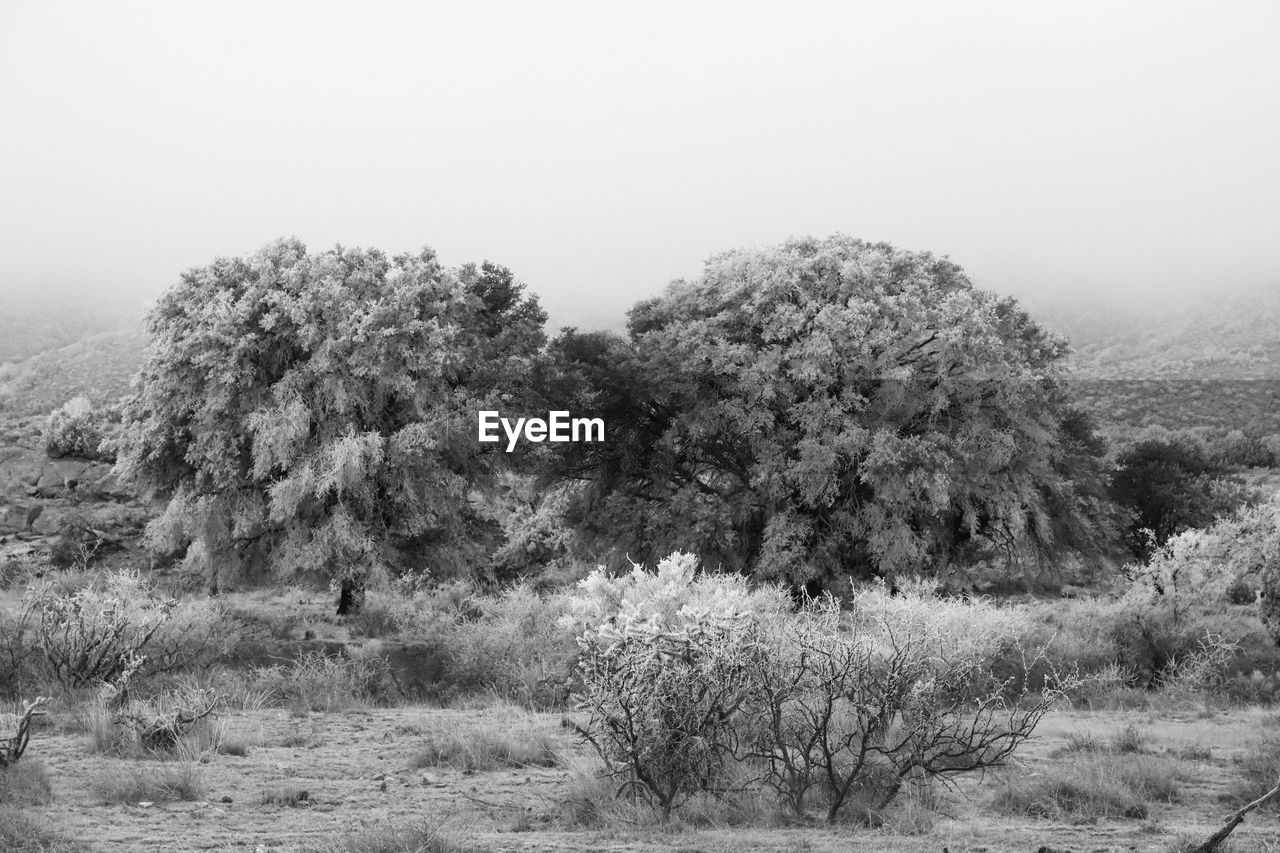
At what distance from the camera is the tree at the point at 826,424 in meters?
26.8

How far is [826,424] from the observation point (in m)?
27.2

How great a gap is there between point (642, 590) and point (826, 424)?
47.3 ft

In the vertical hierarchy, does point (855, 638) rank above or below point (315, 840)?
above

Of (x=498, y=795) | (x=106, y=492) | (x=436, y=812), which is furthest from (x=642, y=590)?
(x=106, y=492)

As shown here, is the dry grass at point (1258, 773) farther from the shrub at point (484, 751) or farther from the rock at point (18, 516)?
the rock at point (18, 516)

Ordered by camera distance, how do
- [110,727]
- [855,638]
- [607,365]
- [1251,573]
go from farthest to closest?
[607,365], [1251,573], [110,727], [855,638]

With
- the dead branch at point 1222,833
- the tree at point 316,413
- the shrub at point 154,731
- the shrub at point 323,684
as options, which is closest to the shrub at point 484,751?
the shrub at point 154,731

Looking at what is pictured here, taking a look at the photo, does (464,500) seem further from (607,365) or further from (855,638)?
(855,638)

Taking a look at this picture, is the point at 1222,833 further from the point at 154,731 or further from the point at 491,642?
the point at 491,642

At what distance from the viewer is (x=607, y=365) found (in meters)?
29.6

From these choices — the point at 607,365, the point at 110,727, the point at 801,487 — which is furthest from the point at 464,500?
the point at 110,727

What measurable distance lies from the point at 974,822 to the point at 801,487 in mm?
17148

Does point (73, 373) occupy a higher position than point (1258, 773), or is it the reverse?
point (73, 373)

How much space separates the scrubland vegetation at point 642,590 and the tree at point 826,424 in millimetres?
116
